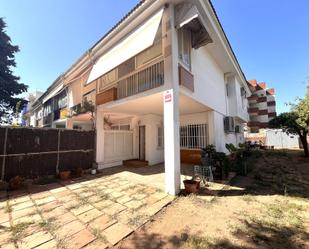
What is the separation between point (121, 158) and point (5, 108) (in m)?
15.8

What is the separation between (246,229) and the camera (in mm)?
3867

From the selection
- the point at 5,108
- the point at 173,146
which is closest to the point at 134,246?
the point at 173,146

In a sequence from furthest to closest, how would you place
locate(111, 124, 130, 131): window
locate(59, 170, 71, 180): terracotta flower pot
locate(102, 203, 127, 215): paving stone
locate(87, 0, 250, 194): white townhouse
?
locate(111, 124, 130, 131): window, locate(59, 170, 71, 180): terracotta flower pot, locate(87, 0, 250, 194): white townhouse, locate(102, 203, 127, 215): paving stone

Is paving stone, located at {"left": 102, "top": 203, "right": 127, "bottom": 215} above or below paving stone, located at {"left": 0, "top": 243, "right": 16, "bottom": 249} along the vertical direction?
above

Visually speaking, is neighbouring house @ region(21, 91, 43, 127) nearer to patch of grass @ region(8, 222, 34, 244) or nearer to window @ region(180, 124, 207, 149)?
window @ region(180, 124, 207, 149)

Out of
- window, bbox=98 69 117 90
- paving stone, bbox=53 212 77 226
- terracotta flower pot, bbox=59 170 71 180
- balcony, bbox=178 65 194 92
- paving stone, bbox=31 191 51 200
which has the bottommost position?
paving stone, bbox=53 212 77 226

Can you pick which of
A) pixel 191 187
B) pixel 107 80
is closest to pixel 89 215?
pixel 191 187

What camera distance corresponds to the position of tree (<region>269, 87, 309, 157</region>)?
12781 millimetres

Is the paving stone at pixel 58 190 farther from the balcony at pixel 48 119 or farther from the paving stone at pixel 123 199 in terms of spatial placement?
the balcony at pixel 48 119

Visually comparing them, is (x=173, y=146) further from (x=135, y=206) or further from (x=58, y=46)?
(x=58, y=46)

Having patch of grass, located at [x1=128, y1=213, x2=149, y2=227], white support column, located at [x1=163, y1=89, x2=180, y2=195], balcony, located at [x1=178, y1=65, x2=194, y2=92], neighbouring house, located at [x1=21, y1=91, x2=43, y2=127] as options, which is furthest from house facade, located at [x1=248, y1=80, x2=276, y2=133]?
neighbouring house, located at [x1=21, y1=91, x2=43, y2=127]

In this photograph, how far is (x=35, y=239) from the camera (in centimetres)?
358

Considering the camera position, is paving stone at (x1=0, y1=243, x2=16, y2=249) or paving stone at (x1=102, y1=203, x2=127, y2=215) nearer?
paving stone at (x1=0, y1=243, x2=16, y2=249)

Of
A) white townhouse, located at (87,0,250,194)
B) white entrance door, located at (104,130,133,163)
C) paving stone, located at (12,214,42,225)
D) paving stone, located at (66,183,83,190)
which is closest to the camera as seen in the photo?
paving stone, located at (12,214,42,225)
